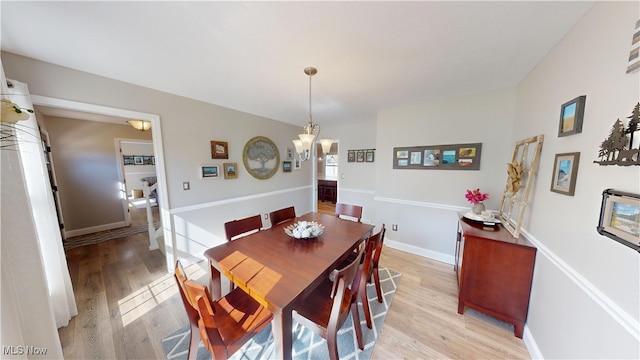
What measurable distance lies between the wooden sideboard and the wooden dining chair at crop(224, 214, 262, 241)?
2.14m

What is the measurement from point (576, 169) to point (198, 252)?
393 centimetres

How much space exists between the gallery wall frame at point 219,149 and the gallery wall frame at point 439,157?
2.74m

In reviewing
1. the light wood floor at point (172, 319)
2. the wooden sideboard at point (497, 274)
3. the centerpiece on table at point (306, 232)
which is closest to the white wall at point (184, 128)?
the light wood floor at point (172, 319)

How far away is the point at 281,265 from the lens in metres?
1.39

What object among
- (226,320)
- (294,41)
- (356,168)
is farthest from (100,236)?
(356,168)

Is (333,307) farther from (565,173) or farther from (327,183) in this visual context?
(327,183)

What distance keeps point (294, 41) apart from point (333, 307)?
1.89 m

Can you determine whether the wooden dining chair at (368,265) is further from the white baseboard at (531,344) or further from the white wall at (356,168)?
the white wall at (356,168)

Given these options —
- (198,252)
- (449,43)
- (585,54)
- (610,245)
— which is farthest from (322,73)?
(198,252)

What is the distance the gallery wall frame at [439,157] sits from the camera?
99.0 inches

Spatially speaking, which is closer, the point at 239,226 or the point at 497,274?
the point at 497,274

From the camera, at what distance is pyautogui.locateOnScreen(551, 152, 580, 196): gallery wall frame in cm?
114

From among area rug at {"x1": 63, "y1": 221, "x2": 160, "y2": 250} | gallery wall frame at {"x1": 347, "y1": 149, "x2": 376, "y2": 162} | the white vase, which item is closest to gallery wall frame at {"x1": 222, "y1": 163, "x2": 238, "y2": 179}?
gallery wall frame at {"x1": 347, "y1": 149, "x2": 376, "y2": 162}

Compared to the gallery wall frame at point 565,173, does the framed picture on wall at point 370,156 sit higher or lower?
higher
